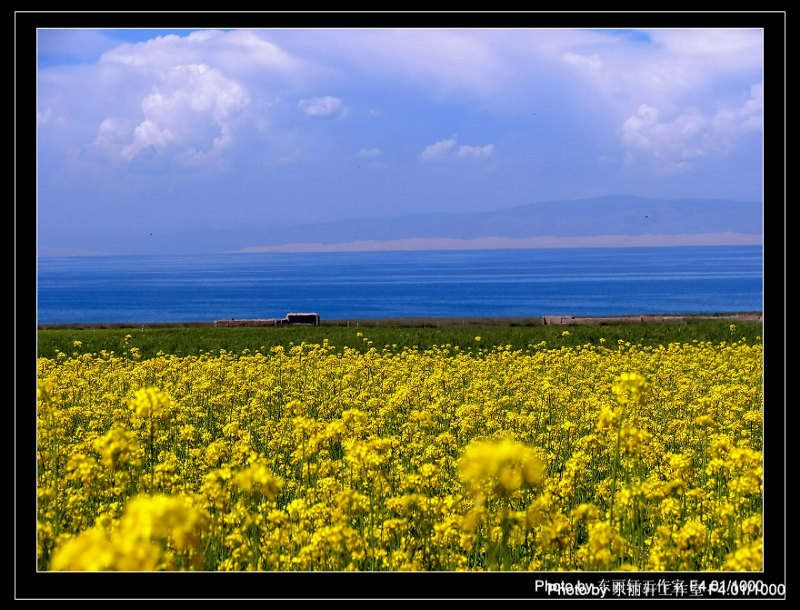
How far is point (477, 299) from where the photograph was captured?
150 m

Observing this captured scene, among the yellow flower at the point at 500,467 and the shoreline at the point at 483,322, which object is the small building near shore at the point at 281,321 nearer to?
the shoreline at the point at 483,322

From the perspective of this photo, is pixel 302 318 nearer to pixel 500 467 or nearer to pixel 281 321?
pixel 281 321

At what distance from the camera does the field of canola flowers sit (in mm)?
4172

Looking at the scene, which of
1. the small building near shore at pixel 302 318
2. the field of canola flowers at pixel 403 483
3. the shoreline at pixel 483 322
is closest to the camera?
the field of canola flowers at pixel 403 483

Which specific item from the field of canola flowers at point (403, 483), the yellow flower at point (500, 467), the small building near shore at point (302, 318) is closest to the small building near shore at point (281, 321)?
the small building near shore at point (302, 318)

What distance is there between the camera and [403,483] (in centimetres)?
613

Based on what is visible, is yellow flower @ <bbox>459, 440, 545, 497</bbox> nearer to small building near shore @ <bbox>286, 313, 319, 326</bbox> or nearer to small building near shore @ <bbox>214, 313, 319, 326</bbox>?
small building near shore @ <bbox>214, 313, 319, 326</bbox>

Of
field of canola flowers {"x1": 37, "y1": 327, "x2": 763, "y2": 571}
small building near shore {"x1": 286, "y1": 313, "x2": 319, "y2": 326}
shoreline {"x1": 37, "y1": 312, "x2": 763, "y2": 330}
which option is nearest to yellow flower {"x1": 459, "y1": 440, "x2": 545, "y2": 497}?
field of canola flowers {"x1": 37, "y1": 327, "x2": 763, "y2": 571}

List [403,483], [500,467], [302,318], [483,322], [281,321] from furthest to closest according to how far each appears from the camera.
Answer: [302,318] < [281,321] < [483,322] < [403,483] < [500,467]

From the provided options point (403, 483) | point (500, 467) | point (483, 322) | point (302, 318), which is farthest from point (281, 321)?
point (500, 467)

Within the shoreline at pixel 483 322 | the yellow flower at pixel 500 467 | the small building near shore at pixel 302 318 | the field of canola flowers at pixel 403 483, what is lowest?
the field of canola flowers at pixel 403 483

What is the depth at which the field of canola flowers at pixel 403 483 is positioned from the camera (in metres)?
4.17
